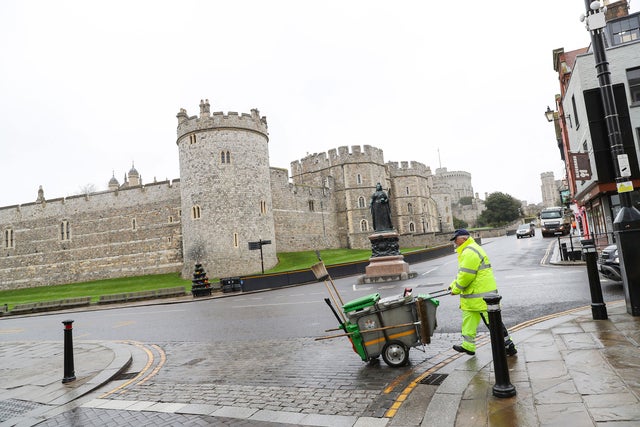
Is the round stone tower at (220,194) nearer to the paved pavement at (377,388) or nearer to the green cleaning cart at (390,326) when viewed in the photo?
the paved pavement at (377,388)

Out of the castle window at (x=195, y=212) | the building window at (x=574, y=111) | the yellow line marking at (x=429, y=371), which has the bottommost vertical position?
the yellow line marking at (x=429, y=371)

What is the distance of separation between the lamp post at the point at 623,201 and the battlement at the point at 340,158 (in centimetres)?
4360

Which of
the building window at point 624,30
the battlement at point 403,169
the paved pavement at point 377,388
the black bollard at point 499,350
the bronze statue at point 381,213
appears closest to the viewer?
the paved pavement at point 377,388

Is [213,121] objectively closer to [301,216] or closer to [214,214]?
[214,214]

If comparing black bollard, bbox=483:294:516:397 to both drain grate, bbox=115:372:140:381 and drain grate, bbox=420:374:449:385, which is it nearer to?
drain grate, bbox=420:374:449:385

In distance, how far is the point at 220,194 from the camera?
107 ft

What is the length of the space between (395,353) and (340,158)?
45.8 m

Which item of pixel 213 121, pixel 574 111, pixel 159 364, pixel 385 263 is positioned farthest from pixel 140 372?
pixel 213 121

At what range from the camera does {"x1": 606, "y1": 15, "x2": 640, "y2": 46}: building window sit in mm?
20906

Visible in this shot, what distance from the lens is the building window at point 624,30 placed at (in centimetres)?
2091

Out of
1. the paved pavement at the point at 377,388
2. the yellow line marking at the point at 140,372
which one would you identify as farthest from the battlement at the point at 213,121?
the paved pavement at the point at 377,388

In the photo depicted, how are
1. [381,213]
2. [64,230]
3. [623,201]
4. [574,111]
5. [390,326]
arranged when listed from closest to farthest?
[390,326] < [623,201] < [381,213] < [574,111] < [64,230]

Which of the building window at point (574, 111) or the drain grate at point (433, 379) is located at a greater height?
the building window at point (574, 111)

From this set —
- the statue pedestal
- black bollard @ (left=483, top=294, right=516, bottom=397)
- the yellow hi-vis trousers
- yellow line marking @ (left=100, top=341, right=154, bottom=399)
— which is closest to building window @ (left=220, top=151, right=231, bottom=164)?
the statue pedestal
